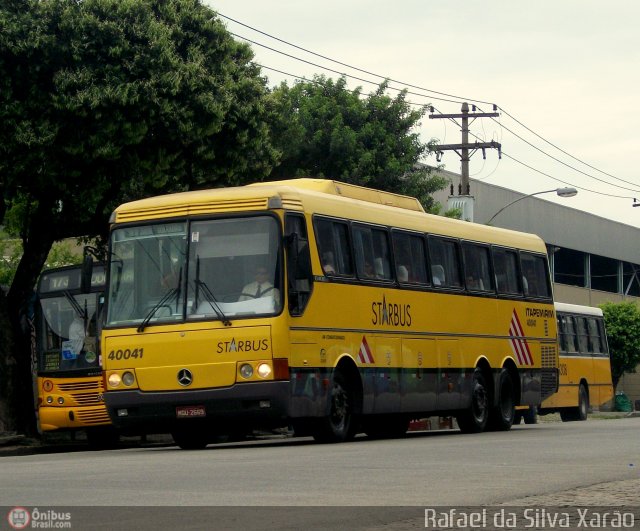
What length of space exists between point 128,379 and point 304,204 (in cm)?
315

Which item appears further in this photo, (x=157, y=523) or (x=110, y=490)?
(x=110, y=490)

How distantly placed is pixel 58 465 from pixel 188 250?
4.17m

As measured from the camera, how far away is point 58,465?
15180 millimetres

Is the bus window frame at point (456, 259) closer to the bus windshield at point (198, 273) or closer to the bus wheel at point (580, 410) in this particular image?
the bus windshield at point (198, 273)

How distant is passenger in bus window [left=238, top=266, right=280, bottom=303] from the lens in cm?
1819

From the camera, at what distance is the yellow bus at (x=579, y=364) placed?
40.7m

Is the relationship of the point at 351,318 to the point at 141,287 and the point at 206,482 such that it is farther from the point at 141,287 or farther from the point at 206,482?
the point at 206,482

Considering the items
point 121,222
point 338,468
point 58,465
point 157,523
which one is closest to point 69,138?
point 121,222

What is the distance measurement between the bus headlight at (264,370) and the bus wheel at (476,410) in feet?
21.3

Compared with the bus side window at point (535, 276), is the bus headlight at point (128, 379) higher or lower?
lower

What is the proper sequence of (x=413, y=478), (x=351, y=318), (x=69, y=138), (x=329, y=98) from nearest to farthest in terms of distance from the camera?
(x=413, y=478) → (x=351, y=318) → (x=69, y=138) → (x=329, y=98)

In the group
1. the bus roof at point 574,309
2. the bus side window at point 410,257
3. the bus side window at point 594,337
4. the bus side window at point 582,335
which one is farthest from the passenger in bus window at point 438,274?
the bus side window at point 594,337

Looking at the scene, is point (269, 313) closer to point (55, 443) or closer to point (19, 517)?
point (19, 517)

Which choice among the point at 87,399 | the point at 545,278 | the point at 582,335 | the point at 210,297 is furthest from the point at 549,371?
the point at 582,335
